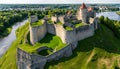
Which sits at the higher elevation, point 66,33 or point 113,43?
point 66,33

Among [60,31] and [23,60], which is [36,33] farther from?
[23,60]

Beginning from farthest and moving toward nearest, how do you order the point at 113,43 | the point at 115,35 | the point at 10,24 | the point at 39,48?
1. the point at 10,24
2. the point at 115,35
3. the point at 113,43
4. the point at 39,48

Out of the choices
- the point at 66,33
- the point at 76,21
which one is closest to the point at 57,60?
the point at 66,33

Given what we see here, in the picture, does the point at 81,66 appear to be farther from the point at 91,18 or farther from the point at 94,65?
the point at 91,18

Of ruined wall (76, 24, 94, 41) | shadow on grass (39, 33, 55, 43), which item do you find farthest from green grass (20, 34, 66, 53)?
ruined wall (76, 24, 94, 41)

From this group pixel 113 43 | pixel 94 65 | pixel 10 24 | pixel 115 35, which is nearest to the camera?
pixel 94 65

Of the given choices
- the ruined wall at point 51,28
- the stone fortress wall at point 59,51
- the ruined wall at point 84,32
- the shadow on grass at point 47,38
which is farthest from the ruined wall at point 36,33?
the ruined wall at point 84,32

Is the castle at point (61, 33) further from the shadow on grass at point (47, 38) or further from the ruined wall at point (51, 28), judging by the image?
the shadow on grass at point (47, 38)

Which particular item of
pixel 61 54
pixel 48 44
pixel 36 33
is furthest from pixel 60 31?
pixel 61 54
